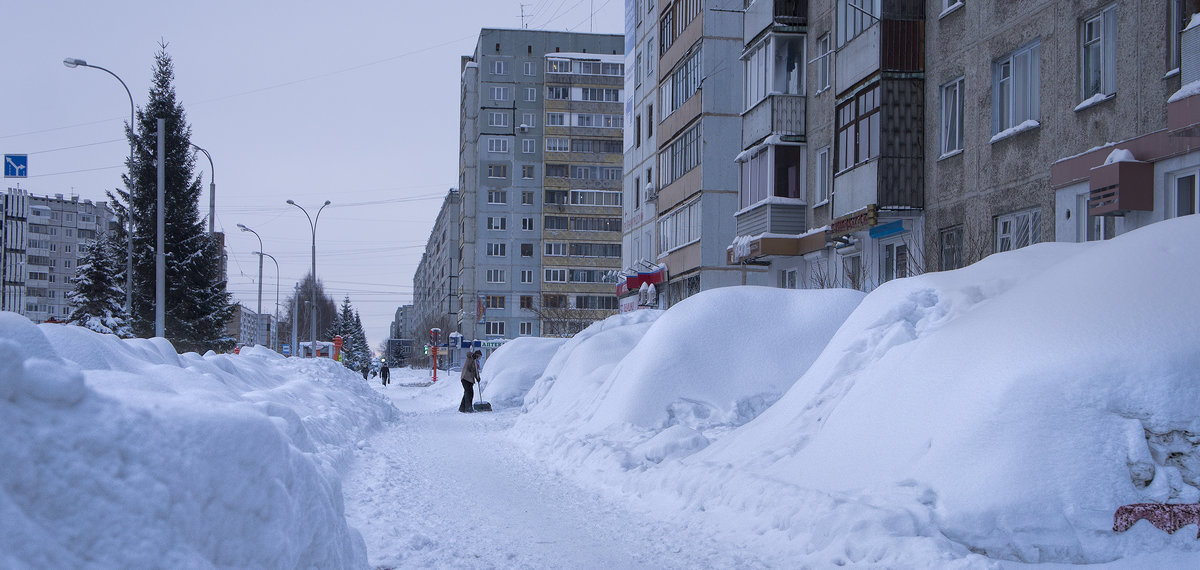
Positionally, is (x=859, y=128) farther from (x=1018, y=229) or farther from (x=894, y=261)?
(x=1018, y=229)

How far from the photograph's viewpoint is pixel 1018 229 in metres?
17.9

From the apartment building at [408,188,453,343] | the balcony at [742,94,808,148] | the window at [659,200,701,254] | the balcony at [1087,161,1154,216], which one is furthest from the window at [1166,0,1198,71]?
the apartment building at [408,188,453,343]

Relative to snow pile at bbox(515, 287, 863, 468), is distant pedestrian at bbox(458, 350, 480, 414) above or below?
below

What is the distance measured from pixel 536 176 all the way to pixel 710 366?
81476 millimetres

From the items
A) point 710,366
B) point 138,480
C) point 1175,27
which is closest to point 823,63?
point 1175,27

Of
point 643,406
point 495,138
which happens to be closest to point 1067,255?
point 643,406

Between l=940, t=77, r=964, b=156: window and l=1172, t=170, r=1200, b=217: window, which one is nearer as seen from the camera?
l=1172, t=170, r=1200, b=217: window

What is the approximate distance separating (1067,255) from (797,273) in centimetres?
1873

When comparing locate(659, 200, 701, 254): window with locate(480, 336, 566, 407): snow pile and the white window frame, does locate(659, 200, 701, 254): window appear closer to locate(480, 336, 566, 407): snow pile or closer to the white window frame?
locate(480, 336, 566, 407): snow pile

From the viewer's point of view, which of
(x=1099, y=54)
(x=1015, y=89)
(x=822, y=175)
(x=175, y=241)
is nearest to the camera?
(x=1099, y=54)

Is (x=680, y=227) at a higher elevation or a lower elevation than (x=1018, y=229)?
higher

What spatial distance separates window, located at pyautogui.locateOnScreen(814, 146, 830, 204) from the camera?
86.1 feet

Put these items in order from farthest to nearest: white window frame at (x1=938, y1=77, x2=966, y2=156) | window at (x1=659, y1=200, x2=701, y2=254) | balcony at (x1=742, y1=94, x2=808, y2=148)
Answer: window at (x1=659, y1=200, x2=701, y2=254)
balcony at (x1=742, y1=94, x2=808, y2=148)
white window frame at (x1=938, y1=77, x2=966, y2=156)

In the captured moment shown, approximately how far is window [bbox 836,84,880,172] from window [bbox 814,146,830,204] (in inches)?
94.6
